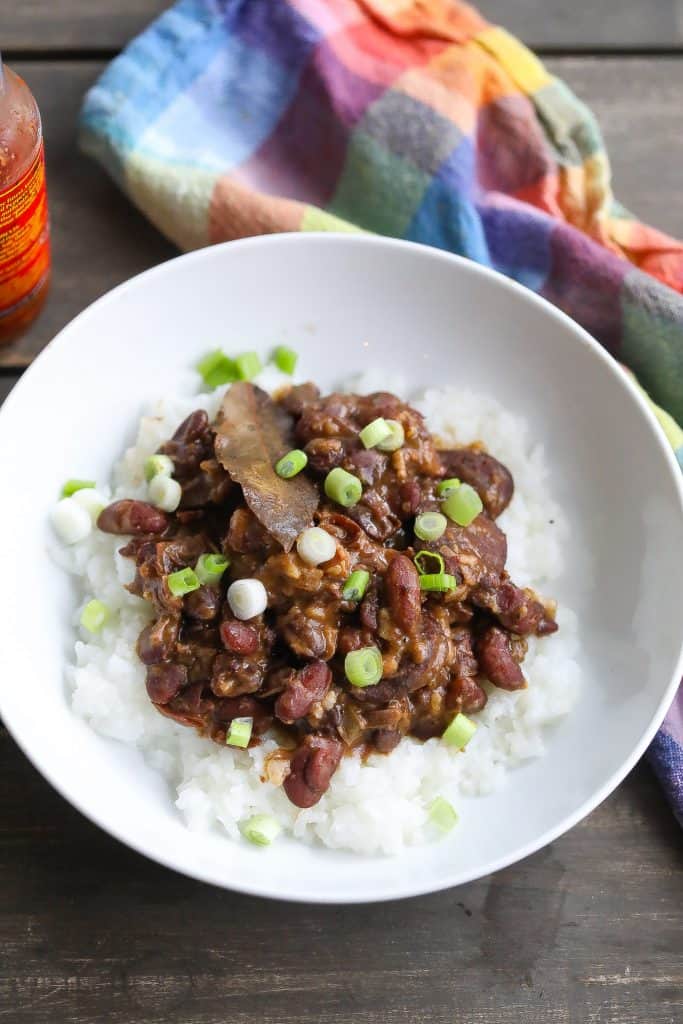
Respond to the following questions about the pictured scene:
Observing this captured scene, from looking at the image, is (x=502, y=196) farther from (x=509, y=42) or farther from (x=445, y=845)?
(x=445, y=845)

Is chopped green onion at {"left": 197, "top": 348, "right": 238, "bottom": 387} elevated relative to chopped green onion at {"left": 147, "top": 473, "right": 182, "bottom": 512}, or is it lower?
elevated

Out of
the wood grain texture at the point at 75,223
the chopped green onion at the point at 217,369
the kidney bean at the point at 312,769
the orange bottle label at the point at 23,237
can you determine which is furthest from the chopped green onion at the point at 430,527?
the wood grain texture at the point at 75,223

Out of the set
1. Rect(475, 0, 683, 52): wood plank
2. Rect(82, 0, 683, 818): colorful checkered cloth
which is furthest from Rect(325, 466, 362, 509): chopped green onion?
Rect(475, 0, 683, 52): wood plank

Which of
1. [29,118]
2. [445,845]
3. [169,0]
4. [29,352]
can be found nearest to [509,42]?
[169,0]

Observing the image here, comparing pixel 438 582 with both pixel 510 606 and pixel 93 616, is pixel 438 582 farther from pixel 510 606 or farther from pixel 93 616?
pixel 93 616

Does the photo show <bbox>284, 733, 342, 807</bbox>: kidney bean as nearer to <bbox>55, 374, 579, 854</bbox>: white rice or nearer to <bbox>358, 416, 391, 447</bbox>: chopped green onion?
<bbox>55, 374, 579, 854</bbox>: white rice

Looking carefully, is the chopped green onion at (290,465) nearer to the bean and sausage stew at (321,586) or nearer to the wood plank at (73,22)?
the bean and sausage stew at (321,586)
